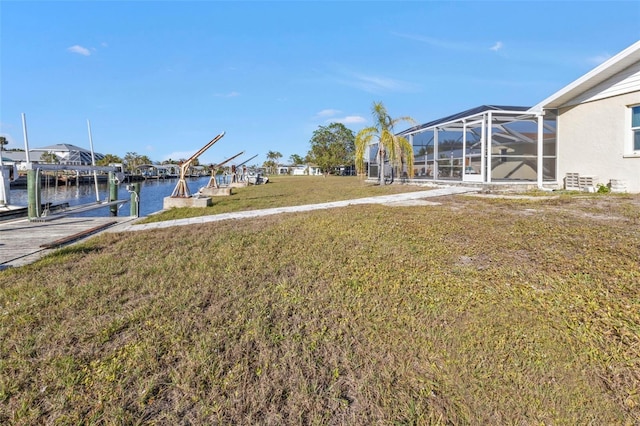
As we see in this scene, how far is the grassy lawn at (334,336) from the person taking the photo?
1.88 meters

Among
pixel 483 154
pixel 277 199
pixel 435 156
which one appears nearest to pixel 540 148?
pixel 483 154

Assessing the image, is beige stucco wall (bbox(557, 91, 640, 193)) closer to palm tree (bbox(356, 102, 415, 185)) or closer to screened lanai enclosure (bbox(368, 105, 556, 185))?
screened lanai enclosure (bbox(368, 105, 556, 185))

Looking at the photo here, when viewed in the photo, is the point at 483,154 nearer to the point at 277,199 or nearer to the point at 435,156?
the point at 435,156

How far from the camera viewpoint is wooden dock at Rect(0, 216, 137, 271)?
4.73 meters

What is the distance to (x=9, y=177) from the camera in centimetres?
1084

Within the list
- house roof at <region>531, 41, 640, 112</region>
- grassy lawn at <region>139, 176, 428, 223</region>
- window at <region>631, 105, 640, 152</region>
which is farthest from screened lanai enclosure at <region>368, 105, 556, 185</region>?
window at <region>631, 105, 640, 152</region>

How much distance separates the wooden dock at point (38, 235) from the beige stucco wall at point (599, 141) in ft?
46.7

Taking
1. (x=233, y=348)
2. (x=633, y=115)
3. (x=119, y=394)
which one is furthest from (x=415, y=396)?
(x=633, y=115)

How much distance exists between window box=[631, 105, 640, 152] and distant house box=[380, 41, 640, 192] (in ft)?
0.08

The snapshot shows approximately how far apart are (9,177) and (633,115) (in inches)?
776

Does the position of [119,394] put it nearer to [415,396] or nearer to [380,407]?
[380,407]

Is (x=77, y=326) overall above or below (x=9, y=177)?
below

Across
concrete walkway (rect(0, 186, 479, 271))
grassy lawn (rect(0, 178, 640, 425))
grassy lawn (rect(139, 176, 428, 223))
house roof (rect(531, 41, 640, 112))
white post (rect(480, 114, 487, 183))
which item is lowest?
grassy lawn (rect(0, 178, 640, 425))

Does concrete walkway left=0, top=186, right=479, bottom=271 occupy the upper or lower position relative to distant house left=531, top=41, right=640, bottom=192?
lower
